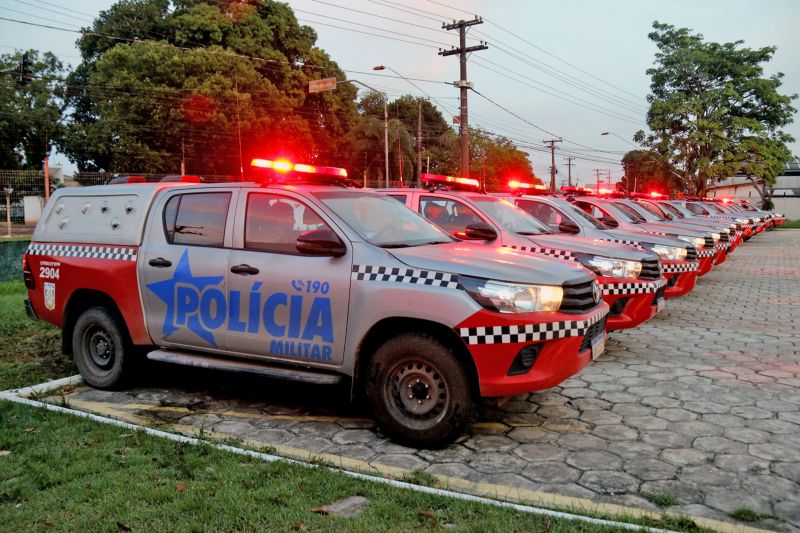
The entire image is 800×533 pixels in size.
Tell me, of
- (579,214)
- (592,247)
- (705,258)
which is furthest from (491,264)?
(705,258)

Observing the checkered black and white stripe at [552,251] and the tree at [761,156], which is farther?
the tree at [761,156]

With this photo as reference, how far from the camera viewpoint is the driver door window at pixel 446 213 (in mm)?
7754

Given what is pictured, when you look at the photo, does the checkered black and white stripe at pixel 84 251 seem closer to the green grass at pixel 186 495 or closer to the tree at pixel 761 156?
the green grass at pixel 186 495

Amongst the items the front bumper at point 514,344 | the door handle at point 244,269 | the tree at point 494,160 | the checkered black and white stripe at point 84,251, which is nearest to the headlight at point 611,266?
the front bumper at point 514,344

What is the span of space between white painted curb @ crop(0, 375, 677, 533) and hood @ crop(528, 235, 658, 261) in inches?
162

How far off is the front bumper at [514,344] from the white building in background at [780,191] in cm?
5460

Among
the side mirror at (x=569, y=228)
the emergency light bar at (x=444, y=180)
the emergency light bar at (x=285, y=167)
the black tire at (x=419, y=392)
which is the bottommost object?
the black tire at (x=419, y=392)

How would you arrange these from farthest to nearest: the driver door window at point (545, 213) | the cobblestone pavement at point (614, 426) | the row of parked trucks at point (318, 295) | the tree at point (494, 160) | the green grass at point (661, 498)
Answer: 1. the tree at point (494, 160)
2. the driver door window at point (545, 213)
3. the row of parked trucks at point (318, 295)
4. the cobblestone pavement at point (614, 426)
5. the green grass at point (661, 498)

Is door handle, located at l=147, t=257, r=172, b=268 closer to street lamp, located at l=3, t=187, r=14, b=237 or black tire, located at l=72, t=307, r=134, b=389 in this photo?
black tire, located at l=72, t=307, r=134, b=389

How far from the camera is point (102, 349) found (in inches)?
229

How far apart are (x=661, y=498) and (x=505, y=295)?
143 cm

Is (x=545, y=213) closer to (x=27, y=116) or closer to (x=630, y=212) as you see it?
(x=630, y=212)

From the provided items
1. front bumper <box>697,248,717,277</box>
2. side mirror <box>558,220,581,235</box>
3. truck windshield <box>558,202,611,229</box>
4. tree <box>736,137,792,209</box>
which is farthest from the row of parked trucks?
tree <box>736,137,792,209</box>

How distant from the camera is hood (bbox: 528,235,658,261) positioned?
705 centimetres
